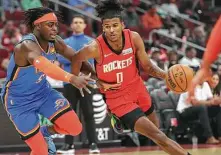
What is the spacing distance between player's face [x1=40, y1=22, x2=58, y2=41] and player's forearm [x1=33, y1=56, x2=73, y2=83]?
44cm

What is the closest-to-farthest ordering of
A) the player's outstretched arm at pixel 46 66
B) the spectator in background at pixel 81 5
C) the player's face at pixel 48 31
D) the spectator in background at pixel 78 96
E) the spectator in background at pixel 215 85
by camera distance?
the player's outstretched arm at pixel 46 66
the player's face at pixel 48 31
the spectator in background at pixel 78 96
the spectator in background at pixel 215 85
the spectator in background at pixel 81 5

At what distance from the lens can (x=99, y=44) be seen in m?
6.68

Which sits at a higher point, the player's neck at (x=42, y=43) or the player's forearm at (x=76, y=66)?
the player's neck at (x=42, y=43)

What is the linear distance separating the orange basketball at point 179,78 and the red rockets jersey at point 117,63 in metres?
0.44

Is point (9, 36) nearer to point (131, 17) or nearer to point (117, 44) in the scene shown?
point (131, 17)

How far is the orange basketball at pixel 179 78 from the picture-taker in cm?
649

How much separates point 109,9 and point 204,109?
4.94 metres

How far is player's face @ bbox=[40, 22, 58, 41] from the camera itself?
20.9 feet

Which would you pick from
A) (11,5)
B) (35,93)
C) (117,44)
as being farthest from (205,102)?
(11,5)

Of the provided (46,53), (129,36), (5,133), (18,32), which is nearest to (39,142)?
(46,53)

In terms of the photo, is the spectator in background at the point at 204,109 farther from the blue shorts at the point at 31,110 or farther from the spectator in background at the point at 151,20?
the spectator in background at the point at 151,20

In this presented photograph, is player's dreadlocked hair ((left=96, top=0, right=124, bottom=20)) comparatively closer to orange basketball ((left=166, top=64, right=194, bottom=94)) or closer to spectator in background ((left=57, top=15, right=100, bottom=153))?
orange basketball ((left=166, top=64, right=194, bottom=94))

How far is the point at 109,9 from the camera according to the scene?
6590mm

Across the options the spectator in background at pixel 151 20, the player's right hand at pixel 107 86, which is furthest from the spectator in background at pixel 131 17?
the player's right hand at pixel 107 86
